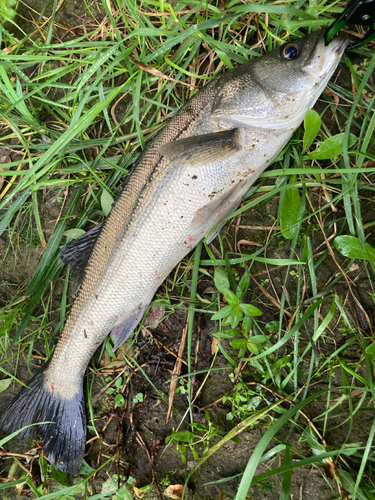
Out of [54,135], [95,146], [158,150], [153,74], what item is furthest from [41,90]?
[158,150]

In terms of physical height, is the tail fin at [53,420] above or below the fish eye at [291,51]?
below

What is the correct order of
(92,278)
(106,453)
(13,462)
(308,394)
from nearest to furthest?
(308,394)
(92,278)
(106,453)
(13,462)

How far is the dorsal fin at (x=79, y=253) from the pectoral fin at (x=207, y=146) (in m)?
0.94

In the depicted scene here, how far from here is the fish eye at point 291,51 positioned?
2.03 metres

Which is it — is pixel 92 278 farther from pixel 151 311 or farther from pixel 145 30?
pixel 145 30

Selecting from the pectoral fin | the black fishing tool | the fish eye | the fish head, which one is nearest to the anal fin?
the pectoral fin

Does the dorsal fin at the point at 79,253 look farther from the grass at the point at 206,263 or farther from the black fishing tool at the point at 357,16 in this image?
the black fishing tool at the point at 357,16

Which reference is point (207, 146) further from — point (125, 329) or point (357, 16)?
point (125, 329)

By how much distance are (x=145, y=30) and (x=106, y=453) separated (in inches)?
127

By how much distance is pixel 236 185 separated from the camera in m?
2.18

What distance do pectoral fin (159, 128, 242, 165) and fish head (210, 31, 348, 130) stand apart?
4.1 inches

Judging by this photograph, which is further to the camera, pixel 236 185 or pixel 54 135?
pixel 54 135

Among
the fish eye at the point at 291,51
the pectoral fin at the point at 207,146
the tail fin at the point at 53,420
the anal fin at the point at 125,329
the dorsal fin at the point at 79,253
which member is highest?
the fish eye at the point at 291,51

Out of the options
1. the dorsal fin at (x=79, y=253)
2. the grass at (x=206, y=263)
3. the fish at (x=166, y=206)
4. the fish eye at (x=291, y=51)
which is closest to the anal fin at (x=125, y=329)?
the fish at (x=166, y=206)
